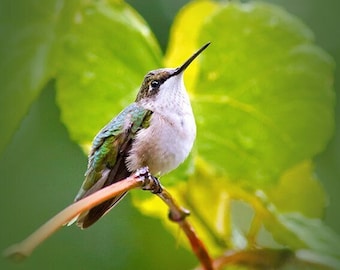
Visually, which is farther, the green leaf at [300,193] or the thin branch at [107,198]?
the green leaf at [300,193]

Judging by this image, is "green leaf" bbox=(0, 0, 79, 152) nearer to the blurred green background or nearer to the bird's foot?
the blurred green background

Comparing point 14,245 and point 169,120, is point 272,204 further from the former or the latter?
point 14,245

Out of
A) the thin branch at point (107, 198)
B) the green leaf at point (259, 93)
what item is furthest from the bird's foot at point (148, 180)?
the green leaf at point (259, 93)

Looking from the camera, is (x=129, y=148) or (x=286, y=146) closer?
(x=129, y=148)

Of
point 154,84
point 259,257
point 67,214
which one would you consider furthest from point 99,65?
point 259,257

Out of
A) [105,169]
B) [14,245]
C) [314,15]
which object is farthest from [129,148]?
[314,15]

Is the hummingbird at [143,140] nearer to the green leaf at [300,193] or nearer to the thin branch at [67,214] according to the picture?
the thin branch at [67,214]
